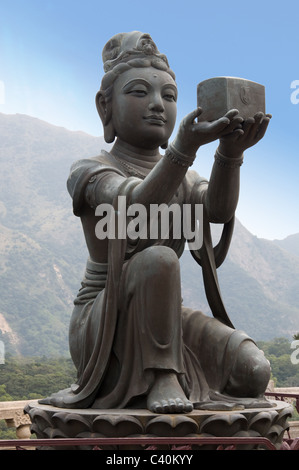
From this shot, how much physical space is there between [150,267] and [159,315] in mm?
268

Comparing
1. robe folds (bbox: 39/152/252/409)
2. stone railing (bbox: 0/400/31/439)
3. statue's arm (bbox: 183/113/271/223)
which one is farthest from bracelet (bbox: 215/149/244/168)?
stone railing (bbox: 0/400/31/439)

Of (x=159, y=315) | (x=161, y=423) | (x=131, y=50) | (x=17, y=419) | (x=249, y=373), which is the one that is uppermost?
(x=131, y=50)

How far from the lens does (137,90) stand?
4809 millimetres

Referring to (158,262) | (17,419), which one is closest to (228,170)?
(158,262)

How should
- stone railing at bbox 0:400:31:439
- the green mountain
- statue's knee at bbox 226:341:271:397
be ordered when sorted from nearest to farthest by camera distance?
statue's knee at bbox 226:341:271:397 → stone railing at bbox 0:400:31:439 → the green mountain

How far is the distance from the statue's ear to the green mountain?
1845 inches

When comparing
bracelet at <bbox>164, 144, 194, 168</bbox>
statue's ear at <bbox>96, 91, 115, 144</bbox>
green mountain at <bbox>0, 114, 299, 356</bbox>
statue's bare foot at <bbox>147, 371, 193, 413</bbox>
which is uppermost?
green mountain at <bbox>0, 114, 299, 356</bbox>

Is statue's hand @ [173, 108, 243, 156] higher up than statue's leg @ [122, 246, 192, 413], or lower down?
higher up

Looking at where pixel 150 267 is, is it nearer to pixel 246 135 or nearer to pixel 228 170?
pixel 228 170

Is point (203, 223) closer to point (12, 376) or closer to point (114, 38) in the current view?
point (114, 38)

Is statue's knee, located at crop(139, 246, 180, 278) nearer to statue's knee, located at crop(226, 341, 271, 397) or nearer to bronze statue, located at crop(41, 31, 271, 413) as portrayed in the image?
bronze statue, located at crop(41, 31, 271, 413)

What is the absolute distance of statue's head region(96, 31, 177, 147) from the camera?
15.8 ft

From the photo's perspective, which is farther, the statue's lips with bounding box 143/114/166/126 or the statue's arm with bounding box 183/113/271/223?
the statue's lips with bounding box 143/114/166/126

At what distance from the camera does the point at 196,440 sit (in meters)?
3.54
